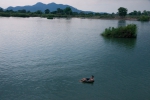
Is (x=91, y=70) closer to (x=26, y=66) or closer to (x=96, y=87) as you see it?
(x=96, y=87)

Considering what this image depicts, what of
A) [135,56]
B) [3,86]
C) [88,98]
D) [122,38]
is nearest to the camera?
[88,98]

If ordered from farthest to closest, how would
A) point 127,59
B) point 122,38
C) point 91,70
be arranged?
point 122,38 → point 127,59 → point 91,70

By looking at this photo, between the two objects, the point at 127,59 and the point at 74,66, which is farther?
the point at 127,59

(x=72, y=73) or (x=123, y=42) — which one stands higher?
(x=123, y=42)

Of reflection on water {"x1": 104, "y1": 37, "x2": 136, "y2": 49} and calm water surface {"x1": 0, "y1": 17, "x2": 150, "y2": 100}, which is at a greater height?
reflection on water {"x1": 104, "y1": 37, "x2": 136, "y2": 49}

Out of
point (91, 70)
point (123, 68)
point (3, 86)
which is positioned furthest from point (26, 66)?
point (123, 68)

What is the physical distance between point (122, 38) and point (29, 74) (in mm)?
49926

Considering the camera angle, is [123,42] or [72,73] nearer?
[72,73]

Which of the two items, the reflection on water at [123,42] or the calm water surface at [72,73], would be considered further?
the reflection on water at [123,42]

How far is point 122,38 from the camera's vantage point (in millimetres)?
77125

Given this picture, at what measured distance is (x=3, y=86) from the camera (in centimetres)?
3119

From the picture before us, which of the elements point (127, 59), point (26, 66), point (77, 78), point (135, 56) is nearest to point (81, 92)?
point (77, 78)

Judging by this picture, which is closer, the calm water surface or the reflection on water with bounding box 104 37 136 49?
the calm water surface

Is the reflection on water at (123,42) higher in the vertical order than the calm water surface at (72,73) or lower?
higher
